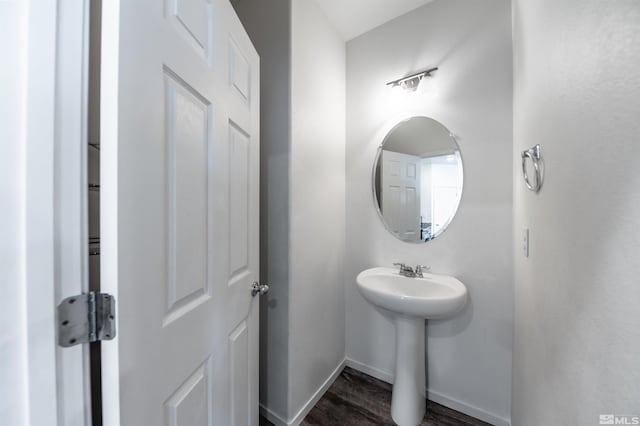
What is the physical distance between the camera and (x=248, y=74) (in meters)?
1.02

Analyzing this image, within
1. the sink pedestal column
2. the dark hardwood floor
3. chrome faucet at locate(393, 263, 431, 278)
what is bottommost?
the dark hardwood floor

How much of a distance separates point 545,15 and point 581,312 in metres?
0.86

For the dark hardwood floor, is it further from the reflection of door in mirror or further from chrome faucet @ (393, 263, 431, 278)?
the reflection of door in mirror

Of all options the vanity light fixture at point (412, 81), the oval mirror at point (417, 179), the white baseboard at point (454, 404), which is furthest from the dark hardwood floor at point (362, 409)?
the vanity light fixture at point (412, 81)

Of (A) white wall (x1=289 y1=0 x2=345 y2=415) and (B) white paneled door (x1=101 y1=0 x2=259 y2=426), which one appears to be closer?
(B) white paneled door (x1=101 y1=0 x2=259 y2=426)

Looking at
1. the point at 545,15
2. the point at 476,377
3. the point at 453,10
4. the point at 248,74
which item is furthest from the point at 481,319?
the point at 453,10

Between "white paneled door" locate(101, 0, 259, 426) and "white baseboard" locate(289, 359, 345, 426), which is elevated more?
"white paneled door" locate(101, 0, 259, 426)

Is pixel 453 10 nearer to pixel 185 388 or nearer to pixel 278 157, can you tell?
pixel 278 157

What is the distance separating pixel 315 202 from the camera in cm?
158

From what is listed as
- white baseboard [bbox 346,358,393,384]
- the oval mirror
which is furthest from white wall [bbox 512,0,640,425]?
white baseboard [bbox 346,358,393,384]

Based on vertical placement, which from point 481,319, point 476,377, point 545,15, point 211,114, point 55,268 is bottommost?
point 476,377

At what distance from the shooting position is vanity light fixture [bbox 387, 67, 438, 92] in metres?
1.53

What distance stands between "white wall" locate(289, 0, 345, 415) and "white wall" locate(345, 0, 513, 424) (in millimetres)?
271

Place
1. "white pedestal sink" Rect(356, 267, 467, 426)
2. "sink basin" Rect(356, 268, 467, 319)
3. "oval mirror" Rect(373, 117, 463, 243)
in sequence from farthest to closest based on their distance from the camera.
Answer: "oval mirror" Rect(373, 117, 463, 243), "white pedestal sink" Rect(356, 267, 467, 426), "sink basin" Rect(356, 268, 467, 319)
